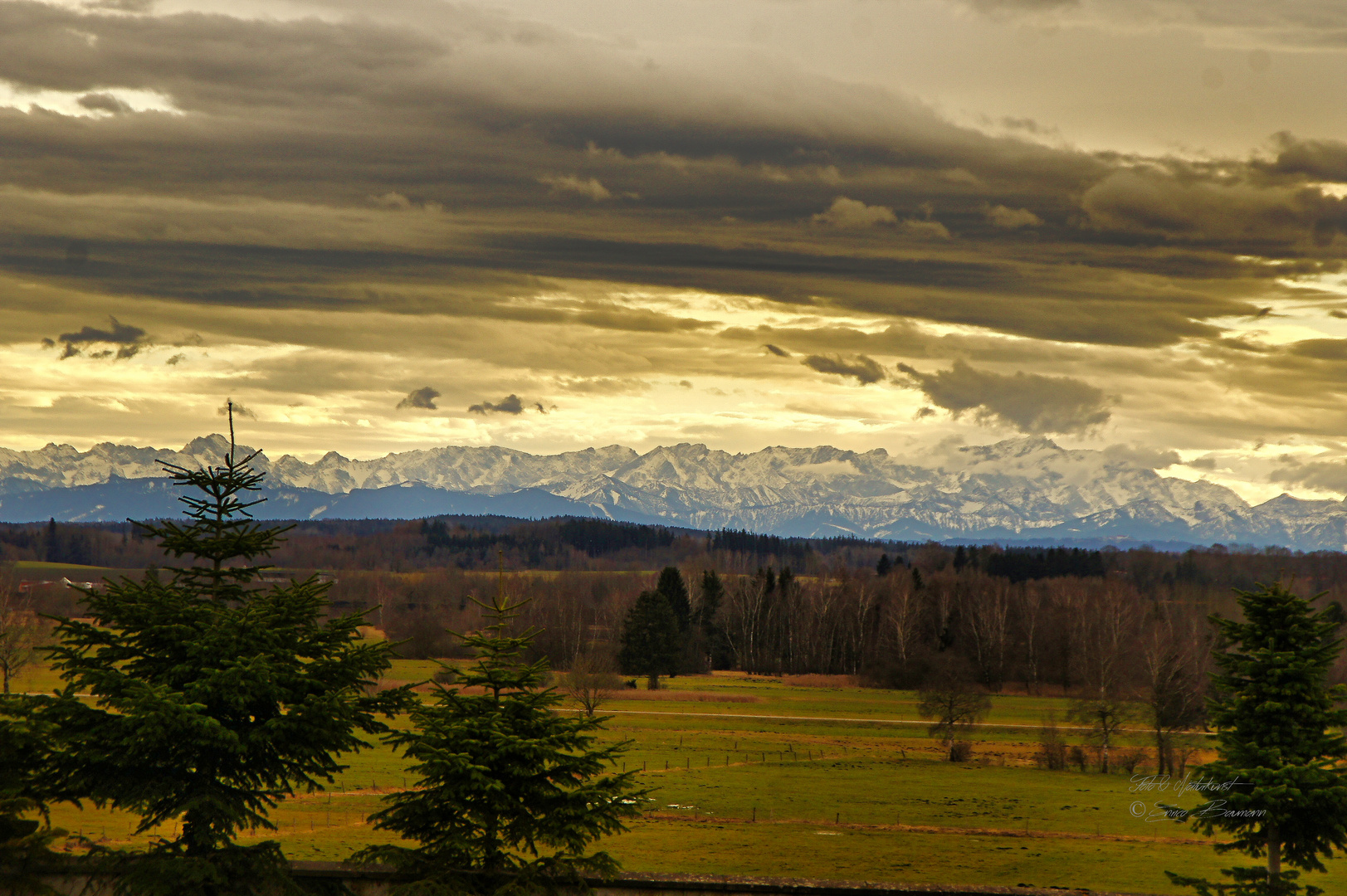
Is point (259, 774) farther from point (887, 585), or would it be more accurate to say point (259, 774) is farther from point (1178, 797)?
point (887, 585)

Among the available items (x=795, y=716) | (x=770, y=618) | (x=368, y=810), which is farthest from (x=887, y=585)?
(x=368, y=810)

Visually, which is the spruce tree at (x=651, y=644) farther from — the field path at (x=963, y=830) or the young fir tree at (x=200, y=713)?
the young fir tree at (x=200, y=713)

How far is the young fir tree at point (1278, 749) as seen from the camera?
26109mm

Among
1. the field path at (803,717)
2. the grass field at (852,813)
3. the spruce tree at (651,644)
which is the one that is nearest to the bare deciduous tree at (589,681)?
the field path at (803,717)

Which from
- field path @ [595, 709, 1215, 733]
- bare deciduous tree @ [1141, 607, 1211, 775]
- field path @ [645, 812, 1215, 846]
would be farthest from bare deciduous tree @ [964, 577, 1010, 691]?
field path @ [645, 812, 1215, 846]

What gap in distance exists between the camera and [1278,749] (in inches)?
1048

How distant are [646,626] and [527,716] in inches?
4922

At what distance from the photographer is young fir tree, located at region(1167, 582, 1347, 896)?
1028 inches

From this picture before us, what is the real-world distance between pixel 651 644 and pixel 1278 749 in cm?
12052

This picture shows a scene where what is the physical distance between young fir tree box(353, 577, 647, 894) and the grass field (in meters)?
21.7

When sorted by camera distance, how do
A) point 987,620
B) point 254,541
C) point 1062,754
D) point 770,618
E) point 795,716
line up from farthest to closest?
point 770,618 → point 987,620 → point 795,716 → point 1062,754 → point 254,541

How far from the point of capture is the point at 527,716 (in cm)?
2180

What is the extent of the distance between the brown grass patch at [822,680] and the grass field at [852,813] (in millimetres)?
48125

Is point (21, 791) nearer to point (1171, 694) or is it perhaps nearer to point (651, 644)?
point (1171, 694)
